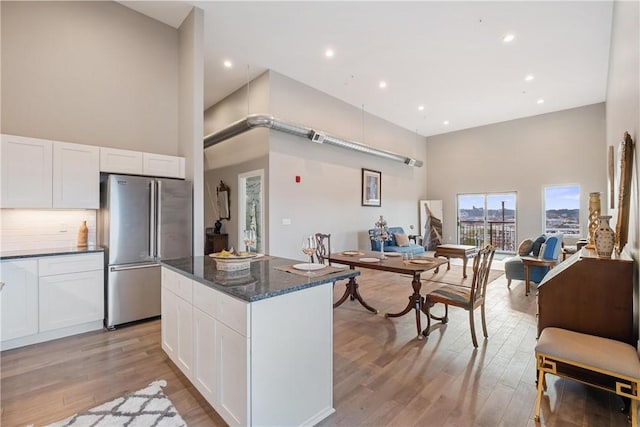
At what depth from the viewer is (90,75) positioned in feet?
11.5

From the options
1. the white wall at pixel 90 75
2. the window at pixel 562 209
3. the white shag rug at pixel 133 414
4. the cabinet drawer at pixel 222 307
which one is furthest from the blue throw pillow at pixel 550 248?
the white wall at pixel 90 75

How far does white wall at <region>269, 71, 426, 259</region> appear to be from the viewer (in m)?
5.56

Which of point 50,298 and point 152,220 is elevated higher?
point 152,220

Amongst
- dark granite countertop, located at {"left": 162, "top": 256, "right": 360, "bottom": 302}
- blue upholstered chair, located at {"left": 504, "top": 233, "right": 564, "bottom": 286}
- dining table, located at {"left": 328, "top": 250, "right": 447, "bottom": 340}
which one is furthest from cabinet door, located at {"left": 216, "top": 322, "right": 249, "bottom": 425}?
blue upholstered chair, located at {"left": 504, "top": 233, "right": 564, "bottom": 286}

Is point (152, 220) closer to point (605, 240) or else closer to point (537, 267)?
point (605, 240)

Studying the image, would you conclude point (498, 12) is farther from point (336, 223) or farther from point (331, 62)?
point (336, 223)

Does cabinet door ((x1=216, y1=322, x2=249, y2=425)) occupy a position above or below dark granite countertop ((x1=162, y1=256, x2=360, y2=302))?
below

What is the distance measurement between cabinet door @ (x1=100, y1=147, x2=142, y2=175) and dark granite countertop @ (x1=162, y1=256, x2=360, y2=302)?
1.84 metres

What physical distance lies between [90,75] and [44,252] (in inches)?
86.4

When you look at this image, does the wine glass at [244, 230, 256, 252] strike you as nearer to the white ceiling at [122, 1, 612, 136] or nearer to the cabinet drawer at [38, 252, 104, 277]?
the cabinet drawer at [38, 252, 104, 277]

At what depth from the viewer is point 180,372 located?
2.32m

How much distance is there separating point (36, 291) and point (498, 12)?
637cm

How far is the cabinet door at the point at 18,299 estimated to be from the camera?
2647 millimetres

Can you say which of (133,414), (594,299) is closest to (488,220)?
(594,299)
